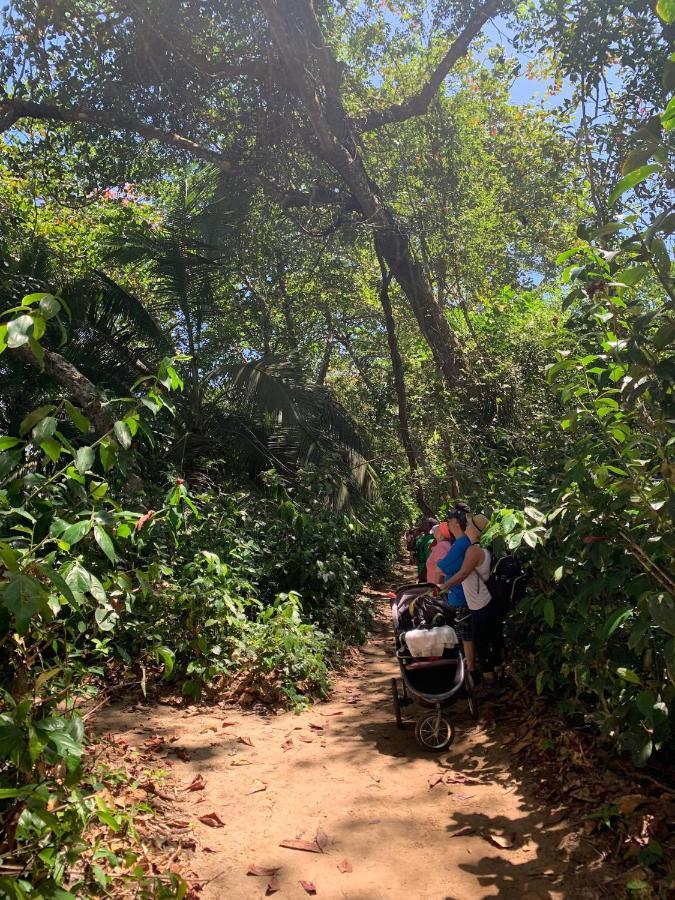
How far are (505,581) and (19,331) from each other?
15.7ft

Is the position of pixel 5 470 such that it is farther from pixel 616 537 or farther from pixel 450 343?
pixel 450 343

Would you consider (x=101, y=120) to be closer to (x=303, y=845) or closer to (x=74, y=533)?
(x=74, y=533)

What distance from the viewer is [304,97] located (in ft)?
34.4

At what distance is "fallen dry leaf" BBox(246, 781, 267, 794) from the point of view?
14.3 ft

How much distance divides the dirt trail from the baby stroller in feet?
0.43

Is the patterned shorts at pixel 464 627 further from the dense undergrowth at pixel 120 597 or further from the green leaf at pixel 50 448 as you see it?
the green leaf at pixel 50 448

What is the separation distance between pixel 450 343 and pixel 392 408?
8.92 meters

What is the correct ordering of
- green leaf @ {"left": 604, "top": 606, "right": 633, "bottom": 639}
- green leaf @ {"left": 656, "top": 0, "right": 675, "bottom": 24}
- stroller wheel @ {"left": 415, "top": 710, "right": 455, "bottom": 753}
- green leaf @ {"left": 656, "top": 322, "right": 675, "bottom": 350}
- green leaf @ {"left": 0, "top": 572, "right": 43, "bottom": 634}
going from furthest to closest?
stroller wheel @ {"left": 415, "top": 710, "right": 455, "bottom": 753} → green leaf @ {"left": 604, "top": 606, "right": 633, "bottom": 639} → green leaf @ {"left": 656, "top": 322, "right": 675, "bottom": 350} → green leaf @ {"left": 0, "top": 572, "right": 43, "bottom": 634} → green leaf @ {"left": 656, "top": 0, "right": 675, "bottom": 24}

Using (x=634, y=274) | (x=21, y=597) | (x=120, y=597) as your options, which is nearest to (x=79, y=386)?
(x=120, y=597)

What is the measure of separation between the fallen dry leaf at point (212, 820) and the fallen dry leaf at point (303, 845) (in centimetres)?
39

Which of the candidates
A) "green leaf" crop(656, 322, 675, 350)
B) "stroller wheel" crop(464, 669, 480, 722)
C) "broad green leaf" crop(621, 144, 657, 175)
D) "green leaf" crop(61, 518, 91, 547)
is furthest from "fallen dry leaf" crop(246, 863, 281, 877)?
"broad green leaf" crop(621, 144, 657, 175)

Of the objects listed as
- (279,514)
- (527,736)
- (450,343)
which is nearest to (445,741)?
(527,736)

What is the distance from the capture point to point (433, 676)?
5.36 m

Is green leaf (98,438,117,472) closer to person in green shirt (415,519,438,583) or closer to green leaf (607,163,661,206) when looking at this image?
green leaf (607,163,661,206)
